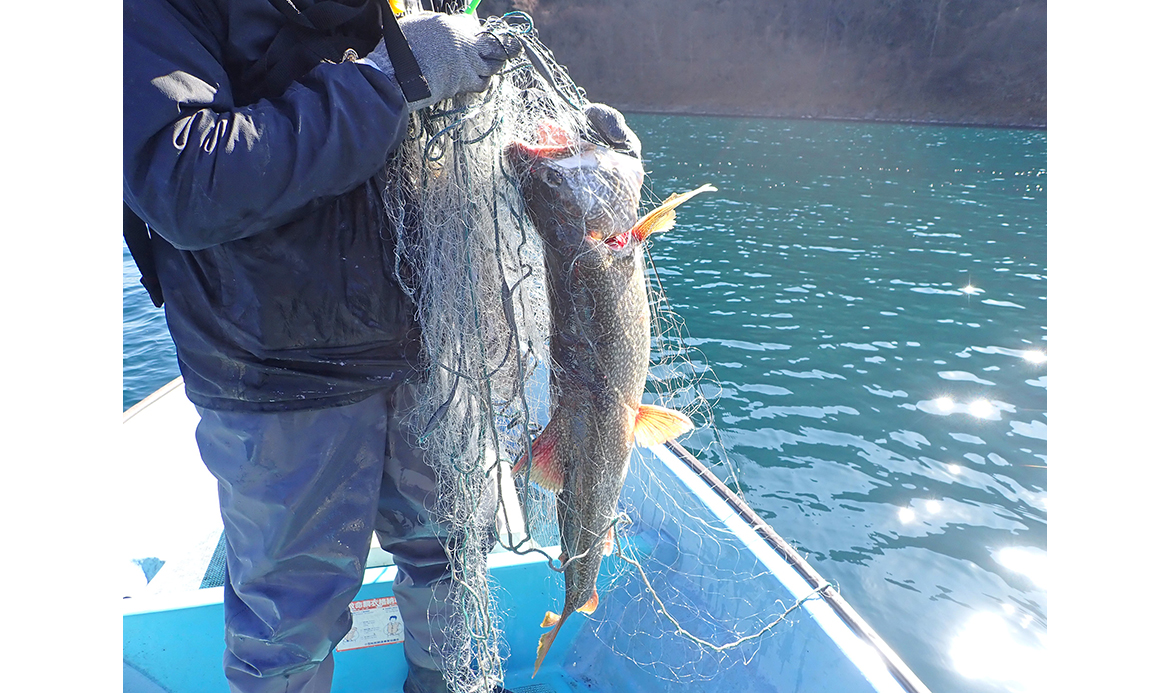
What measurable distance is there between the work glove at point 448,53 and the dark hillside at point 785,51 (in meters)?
38.3

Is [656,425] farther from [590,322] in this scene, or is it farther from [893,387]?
[893,387]

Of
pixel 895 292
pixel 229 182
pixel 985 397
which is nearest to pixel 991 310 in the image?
pixel 895 292

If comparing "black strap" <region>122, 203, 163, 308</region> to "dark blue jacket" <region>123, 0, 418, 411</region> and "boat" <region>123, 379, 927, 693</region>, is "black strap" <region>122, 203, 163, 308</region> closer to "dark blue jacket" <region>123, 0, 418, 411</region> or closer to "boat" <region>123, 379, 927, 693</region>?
"dark blue jacket" <region>123, 0, 418, 411</region>

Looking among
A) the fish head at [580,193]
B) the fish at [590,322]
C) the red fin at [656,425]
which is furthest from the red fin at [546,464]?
the fish head at [580,193]

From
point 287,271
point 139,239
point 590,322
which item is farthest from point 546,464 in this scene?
point 139,239

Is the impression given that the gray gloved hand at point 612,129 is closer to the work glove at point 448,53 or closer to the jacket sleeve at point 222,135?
the work glove at point 448,53

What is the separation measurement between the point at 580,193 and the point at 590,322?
331mm

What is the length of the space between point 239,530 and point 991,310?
421 inches

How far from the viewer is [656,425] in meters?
2.01

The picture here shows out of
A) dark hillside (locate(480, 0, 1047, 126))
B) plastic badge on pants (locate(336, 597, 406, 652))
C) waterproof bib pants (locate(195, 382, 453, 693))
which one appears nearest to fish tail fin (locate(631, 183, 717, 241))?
waterproof bib pants (locate(195, 382, 453, 693))

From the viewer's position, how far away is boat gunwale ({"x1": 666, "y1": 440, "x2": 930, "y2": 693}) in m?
2.40

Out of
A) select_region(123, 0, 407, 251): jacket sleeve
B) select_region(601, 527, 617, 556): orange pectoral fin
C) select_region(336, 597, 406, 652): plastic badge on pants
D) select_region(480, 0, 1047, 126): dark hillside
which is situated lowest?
select_region(336, 597, 406, 652): plastic badge on pants

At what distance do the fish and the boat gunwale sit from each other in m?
0.68

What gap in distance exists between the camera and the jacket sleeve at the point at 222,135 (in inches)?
54.7
